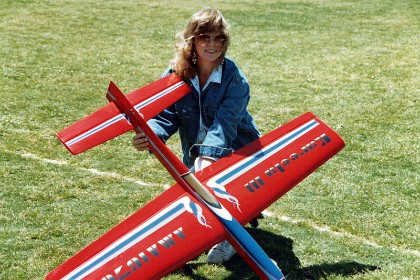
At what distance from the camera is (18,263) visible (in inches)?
237

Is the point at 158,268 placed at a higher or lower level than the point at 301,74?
higher

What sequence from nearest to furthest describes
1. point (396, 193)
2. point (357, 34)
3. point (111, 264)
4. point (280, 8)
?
point (111, 264) → point (396, 193) → point (357, 34) → point (280, 8)

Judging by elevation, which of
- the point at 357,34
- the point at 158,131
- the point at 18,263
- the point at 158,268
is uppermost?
the point at 158,131

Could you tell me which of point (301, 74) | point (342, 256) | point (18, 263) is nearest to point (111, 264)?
point (18, 263)

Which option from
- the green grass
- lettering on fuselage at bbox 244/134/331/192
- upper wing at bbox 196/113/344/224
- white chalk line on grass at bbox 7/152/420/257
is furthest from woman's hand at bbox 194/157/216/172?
white chalk line on grass at bbox 7/152/420/257

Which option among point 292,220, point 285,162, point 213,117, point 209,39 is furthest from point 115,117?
point 292,220

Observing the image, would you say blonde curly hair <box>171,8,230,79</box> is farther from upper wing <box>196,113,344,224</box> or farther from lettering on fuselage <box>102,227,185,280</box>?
lettering on fuselage <box>102,227,185,280</box>

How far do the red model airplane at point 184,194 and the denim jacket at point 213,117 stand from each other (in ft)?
0.60

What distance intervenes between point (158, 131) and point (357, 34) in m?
11.9

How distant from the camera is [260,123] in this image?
10.3 m

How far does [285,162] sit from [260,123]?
168 inches

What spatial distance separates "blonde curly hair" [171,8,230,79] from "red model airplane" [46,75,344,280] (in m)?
0.14

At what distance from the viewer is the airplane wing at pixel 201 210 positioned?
185 inches

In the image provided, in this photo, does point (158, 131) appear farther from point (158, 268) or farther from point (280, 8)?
point (280, 8)
